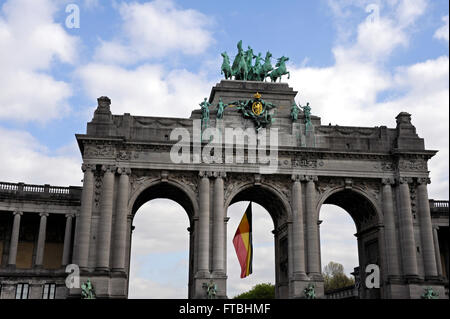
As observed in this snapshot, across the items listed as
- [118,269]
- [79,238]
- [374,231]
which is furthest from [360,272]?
[79,238]

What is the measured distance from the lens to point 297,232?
51.2m

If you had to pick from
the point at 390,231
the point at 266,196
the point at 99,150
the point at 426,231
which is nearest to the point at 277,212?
the point at 266,196

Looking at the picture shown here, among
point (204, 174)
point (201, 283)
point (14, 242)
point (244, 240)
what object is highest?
point (204, 174)

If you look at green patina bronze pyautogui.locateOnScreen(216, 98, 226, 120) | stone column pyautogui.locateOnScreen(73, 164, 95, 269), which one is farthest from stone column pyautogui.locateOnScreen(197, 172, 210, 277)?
stone column pyautogui.locateOnScreen(73, 164, 95, 269)

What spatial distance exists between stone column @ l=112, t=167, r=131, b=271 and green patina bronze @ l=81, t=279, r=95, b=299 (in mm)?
2752

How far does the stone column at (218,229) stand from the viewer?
49.2 metres

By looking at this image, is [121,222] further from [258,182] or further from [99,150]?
[258,182]

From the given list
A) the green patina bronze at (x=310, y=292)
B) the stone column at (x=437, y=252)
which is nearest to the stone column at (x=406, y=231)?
the stone column at (x=437, y=252)

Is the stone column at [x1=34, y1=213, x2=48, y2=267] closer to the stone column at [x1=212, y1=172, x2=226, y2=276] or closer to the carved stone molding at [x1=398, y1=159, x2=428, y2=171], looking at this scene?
the stone column at [x1=212, y1=172, x2=226, y2=276]

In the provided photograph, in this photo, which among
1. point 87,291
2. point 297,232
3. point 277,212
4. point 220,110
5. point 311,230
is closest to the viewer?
point 87,291

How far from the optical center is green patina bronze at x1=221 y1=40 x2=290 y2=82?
5716 cm

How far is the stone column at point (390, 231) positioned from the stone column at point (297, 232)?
318 inches

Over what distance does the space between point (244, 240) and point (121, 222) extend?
1178 centimetres
